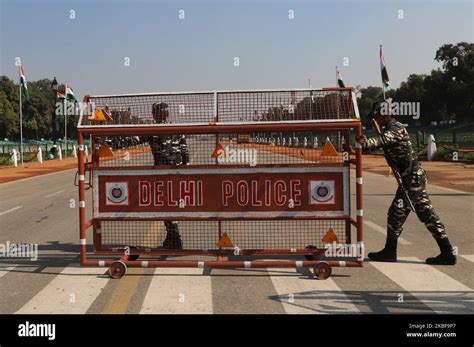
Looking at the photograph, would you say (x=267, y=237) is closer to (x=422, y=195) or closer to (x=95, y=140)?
(x=422, y=195)

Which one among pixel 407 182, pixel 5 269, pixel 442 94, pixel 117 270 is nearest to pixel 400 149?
pixel 407 182

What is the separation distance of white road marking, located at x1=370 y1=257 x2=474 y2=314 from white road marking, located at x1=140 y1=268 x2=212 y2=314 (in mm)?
2259

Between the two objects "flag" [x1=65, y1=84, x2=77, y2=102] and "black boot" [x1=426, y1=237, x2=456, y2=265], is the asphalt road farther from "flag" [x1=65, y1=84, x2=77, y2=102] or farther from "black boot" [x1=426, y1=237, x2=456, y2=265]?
"flag" [x1=65, y1=84, x2=77, y2=102]

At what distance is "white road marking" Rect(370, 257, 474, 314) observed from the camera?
496cm

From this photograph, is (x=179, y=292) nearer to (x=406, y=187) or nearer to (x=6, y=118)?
(x=406, y=187)

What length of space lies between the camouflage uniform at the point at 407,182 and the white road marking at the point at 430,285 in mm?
473

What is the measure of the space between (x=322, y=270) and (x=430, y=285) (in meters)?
1.23

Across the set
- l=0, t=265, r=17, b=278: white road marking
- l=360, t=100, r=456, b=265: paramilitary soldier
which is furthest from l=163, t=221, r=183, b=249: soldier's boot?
l=360, t=100, r=456, b=265: paramilitary soldier

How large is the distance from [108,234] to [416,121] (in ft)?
295

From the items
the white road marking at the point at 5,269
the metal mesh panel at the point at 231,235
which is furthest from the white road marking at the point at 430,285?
the white road marking at the point at 5,269

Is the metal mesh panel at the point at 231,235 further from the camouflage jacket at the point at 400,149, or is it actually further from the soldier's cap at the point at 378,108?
the soldier's cap at the point at 378,108

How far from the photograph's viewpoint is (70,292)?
219 inches
